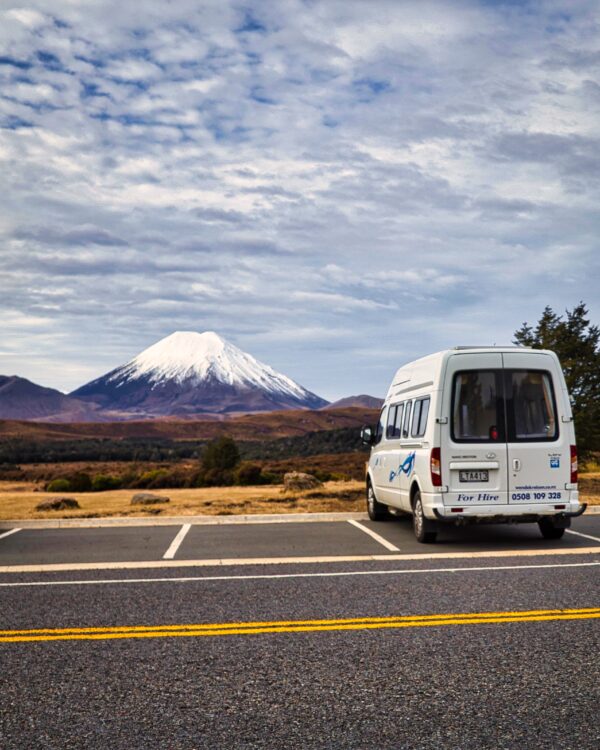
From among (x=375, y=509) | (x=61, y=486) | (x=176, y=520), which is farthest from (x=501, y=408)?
(x=61, y=486)

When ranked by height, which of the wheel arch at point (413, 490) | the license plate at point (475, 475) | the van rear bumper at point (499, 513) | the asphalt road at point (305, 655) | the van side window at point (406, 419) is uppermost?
the van side window at point (406, 419)

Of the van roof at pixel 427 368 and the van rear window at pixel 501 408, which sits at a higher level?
the van roof at pixel 427 368

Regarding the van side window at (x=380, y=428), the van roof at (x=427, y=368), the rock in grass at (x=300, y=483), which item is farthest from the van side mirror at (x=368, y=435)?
the rock in grass at (x=300, y=483)

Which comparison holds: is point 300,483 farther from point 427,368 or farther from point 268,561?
point 268,561

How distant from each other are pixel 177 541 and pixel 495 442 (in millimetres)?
4863

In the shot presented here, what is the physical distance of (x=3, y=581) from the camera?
931 cm

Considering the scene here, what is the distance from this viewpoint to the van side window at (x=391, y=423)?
46.9 feet

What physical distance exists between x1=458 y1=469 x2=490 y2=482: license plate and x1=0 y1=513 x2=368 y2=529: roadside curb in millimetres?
4777

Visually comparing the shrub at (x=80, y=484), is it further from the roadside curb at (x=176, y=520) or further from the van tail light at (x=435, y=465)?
the van tail light at (x=435, y=465)

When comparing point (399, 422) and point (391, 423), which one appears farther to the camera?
point (391, 423)

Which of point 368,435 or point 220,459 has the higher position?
point 368,435

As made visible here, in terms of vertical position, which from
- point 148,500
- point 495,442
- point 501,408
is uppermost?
point 501,408

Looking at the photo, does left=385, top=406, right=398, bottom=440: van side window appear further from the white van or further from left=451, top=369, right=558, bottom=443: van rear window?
left=451, top=369, right=558, bottom=443: van rear window

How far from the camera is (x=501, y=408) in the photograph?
11.8 m
